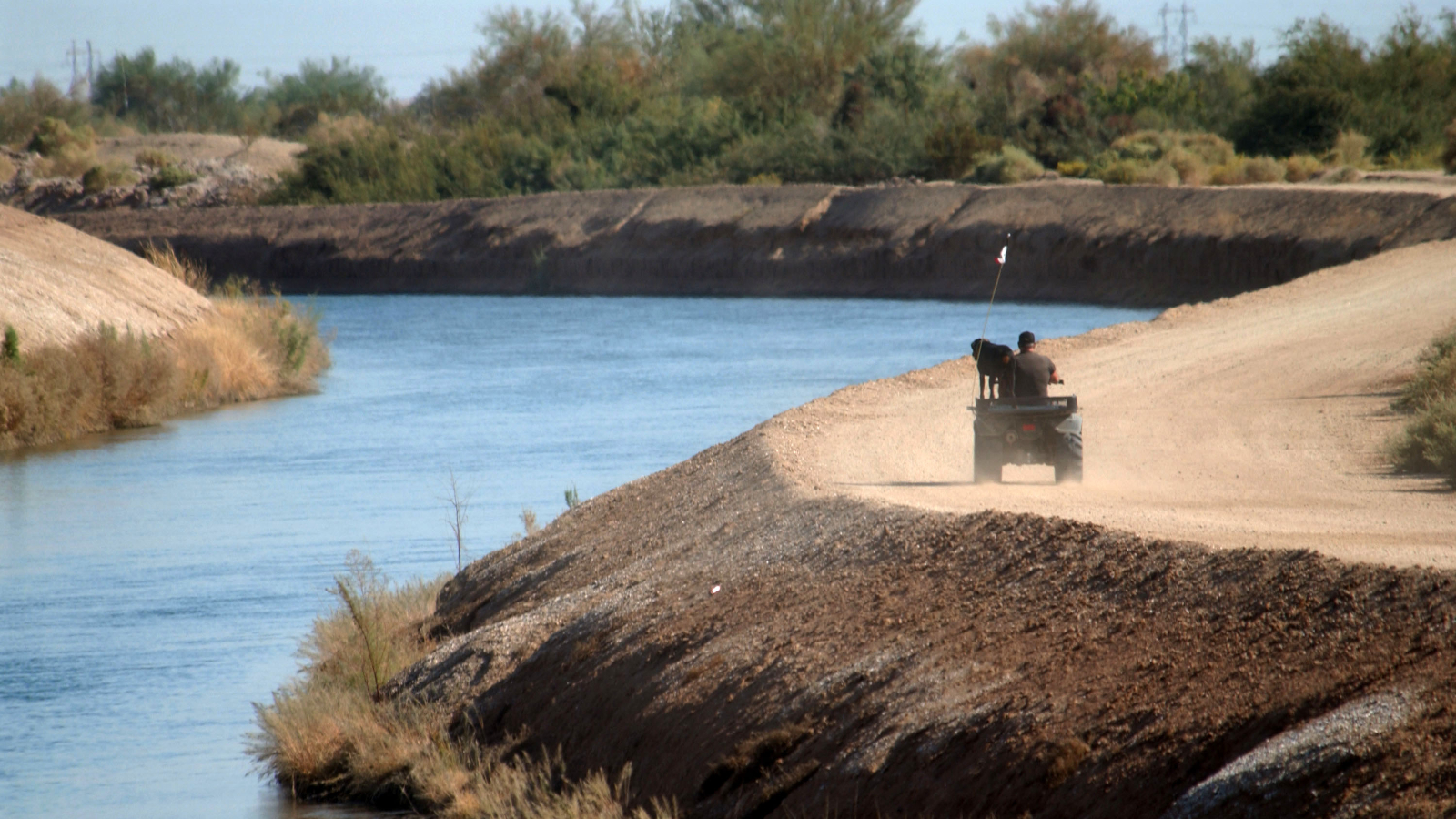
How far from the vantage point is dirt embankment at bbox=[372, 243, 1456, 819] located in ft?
24.0

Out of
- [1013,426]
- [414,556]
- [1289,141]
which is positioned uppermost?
[1289,141]

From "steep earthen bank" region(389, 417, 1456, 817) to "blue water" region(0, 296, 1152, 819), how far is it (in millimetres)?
2251

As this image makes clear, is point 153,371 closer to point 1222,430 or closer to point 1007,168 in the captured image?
point 1222,430

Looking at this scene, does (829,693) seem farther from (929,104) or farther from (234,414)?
(929,104)

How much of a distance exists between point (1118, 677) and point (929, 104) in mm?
70051

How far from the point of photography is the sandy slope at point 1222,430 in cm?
1145

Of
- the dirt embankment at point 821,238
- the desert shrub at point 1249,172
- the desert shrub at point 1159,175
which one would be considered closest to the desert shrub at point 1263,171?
the desert shrub at point 1249,172

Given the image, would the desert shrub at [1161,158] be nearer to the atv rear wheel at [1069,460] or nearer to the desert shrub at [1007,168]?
the desert shrub at [1007,168]

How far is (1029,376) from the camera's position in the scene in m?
13.8

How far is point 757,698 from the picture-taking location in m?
9.45

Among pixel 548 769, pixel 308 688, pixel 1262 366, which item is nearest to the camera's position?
pixel 548 769

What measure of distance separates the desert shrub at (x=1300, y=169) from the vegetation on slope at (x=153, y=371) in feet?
113

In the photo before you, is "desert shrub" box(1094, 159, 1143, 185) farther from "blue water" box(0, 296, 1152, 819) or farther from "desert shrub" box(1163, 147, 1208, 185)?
"blue water" box(0, 296, 1152, 819)

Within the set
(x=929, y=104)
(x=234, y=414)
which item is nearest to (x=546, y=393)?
(x=234, y=414)
